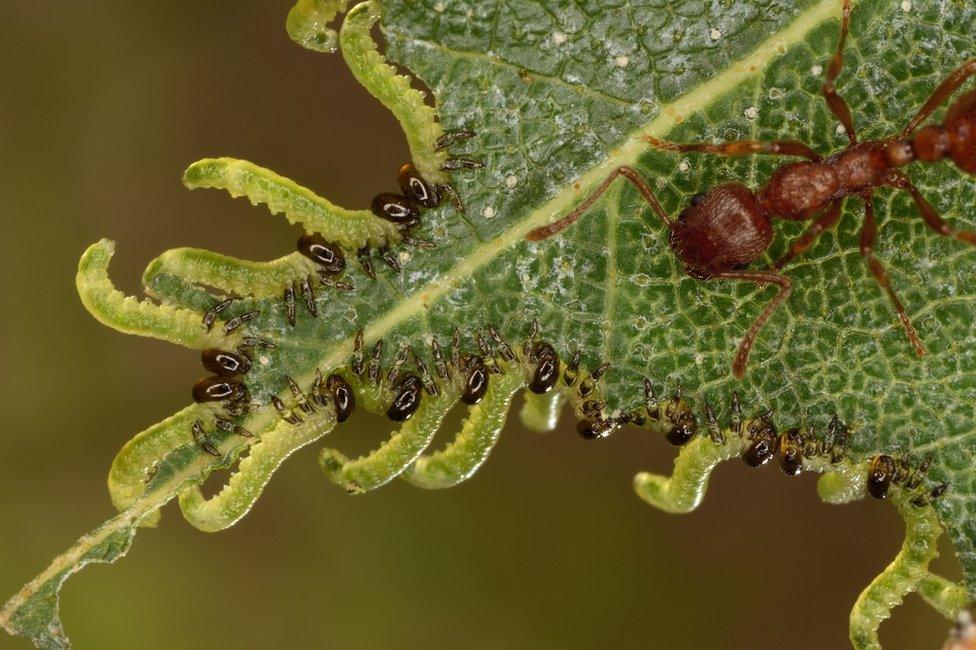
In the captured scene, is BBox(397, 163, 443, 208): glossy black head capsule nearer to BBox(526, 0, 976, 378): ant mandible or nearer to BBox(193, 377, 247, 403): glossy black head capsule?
BBox(526, 0, 976, 378): ant mandible

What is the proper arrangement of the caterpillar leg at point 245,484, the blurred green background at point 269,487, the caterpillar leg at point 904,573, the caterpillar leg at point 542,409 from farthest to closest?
the blurred green background at point 269,487
the caterpillar leg at point 542,409
the caterpillar leg at point 904,573
the caterpillar leg at point 245,484

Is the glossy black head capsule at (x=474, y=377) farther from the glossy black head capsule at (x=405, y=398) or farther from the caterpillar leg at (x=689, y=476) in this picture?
the caterpillar leg at (x=689, y=476)

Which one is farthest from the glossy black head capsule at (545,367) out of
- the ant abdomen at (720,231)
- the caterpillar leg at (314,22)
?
the caterpillar leg at (314,22)

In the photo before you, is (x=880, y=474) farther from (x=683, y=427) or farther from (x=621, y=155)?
(x=621, y=155)

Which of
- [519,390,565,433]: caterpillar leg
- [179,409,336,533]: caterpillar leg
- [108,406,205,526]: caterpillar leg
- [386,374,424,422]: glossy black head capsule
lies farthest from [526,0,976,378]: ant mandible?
[108,406,205,526]: caterpillar leg

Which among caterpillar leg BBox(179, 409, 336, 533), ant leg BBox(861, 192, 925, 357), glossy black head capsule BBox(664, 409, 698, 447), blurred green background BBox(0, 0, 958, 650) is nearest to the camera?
caterpillar leg BBox(179, 409, 336, 533)
